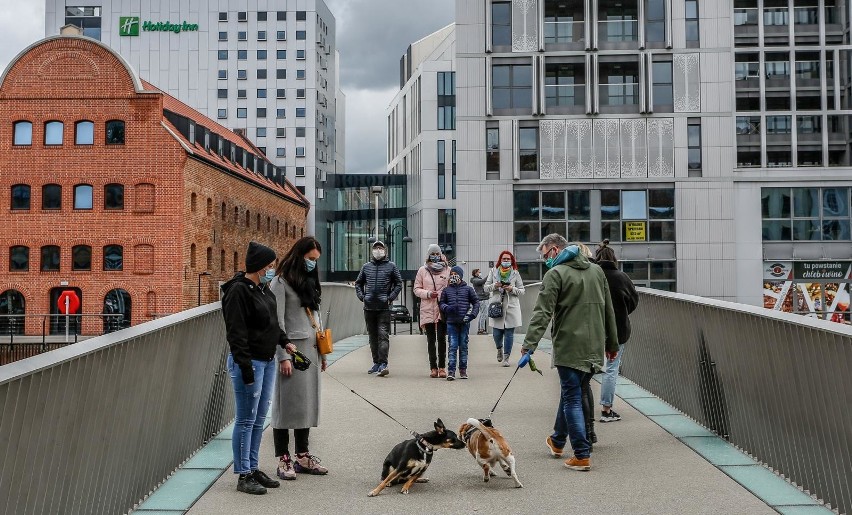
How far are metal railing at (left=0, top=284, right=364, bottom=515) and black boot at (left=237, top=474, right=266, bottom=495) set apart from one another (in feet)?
1.99

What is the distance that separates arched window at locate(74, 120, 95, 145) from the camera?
52.4m

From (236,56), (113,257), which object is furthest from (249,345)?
(236,56)

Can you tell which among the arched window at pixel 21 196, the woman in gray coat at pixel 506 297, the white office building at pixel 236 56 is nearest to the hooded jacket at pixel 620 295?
the woman in gray coat at pixel 506 297

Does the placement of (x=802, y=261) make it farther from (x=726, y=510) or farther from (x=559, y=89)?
(x=726, y=510)

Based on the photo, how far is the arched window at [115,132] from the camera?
5231 centimetres

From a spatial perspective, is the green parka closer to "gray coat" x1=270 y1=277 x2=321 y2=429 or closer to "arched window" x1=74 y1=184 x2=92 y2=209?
"gray coat" x1=270 y1=277 x2=321 y2=429

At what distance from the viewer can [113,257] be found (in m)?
51.8

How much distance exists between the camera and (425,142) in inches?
2697

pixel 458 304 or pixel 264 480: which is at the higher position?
pixel 458 304

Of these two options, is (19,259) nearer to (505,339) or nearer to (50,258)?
(50,258)

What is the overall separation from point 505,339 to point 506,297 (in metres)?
0.65

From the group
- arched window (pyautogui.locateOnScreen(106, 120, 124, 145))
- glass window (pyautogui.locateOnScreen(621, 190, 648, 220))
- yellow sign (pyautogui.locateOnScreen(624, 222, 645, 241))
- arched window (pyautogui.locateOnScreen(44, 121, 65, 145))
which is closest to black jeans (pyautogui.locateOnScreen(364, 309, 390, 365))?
yellow sign (pyautogui.locateOnScreen(624, 222, 645, 241))

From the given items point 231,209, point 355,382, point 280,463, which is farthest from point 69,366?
point 231,209

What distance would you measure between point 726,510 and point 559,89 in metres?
36.0
